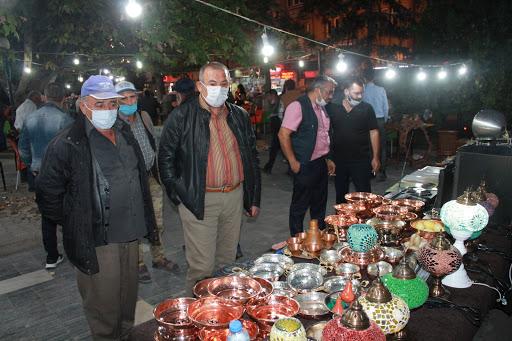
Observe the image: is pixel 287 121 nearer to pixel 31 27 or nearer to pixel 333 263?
pixel 333 263

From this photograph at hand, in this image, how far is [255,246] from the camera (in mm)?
5125

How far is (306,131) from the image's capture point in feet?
14.5

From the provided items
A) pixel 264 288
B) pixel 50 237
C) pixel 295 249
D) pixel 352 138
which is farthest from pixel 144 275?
pixel 352 138

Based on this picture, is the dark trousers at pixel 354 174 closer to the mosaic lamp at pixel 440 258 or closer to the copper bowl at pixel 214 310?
the mosaic lamp at pixel 440 258

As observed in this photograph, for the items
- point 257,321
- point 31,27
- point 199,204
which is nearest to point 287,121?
point 199,204

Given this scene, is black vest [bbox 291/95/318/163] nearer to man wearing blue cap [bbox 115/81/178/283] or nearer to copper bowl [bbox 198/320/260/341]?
man wearing blue cap [bbox 115/81/178/283]

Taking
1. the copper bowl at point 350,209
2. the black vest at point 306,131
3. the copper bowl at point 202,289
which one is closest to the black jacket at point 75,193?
the copper bowl at point 202,289

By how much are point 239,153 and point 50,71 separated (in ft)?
25.3

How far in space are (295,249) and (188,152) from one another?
3.51 ft

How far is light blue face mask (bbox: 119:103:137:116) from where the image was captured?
12.0ft

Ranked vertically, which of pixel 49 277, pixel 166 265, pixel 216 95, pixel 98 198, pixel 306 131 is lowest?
pixel 49 277

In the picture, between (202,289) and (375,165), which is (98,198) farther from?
(375,165)

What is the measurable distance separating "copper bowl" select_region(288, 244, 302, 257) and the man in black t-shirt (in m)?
2.42

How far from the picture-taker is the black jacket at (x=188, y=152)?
2.99 m
